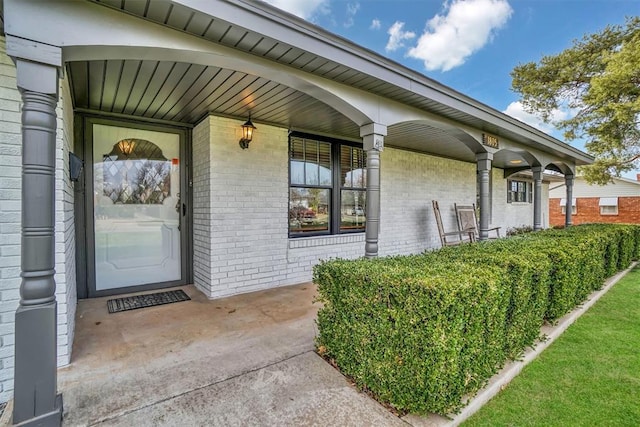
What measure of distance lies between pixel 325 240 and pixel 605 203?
65.0 feet

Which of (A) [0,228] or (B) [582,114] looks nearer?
(A) [0,228]

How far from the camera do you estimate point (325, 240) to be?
205 inches

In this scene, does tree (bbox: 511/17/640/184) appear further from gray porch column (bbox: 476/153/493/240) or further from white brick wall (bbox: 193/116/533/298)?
white brick wall (bbox: 193/116/533/298)

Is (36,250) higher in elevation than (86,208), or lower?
lower

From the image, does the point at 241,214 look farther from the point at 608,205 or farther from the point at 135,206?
the point at 608,205

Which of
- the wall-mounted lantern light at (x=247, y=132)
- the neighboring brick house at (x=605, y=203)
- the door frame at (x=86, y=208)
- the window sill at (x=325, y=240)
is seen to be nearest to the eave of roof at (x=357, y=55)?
the wall-mounted lantern light at (x=247, y=132)

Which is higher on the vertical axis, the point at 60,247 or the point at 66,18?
the point at 66,18

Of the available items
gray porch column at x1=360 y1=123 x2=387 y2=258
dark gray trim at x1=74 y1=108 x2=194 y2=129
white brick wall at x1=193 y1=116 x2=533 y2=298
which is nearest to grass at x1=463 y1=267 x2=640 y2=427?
gray porch column at x1=360 y1=123 x2=387 y2=258

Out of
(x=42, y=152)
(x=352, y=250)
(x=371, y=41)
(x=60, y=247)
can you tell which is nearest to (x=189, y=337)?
(x=60, y=247)

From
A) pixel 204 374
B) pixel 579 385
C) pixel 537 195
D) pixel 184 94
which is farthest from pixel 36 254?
pixel 537 195

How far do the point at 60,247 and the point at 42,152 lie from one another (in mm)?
1009

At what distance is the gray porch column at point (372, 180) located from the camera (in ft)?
10.9

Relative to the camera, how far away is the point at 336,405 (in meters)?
1.95

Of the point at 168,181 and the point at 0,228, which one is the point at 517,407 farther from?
the point at 168,181
